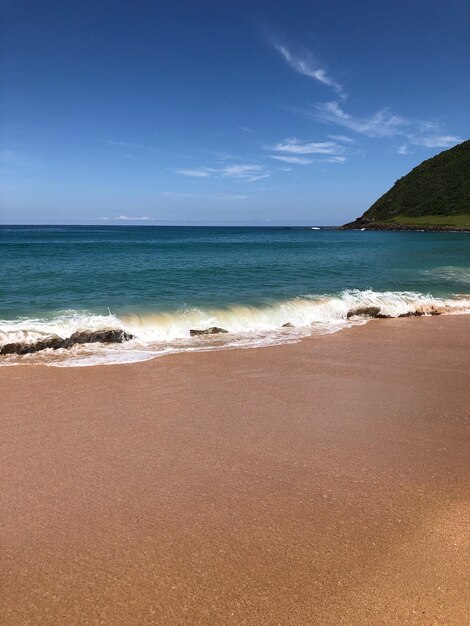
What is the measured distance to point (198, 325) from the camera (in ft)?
37.3

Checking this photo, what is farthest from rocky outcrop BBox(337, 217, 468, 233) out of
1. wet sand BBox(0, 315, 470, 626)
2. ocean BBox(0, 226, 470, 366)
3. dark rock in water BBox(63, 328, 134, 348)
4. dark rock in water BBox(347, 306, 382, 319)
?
wet sand BBox(0, 315, 470, 626)

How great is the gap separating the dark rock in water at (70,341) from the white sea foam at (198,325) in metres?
0.16

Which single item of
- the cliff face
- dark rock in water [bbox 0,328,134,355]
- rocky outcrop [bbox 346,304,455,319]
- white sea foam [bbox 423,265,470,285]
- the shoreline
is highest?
the cliff face

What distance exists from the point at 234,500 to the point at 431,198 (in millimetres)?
127028

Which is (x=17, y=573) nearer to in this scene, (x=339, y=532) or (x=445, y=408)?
(x=339, y=532)

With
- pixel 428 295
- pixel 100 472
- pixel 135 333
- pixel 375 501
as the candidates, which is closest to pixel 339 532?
pixel 375 501

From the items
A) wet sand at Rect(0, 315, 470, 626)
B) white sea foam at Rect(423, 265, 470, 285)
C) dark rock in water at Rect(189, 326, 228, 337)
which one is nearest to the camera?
wet sand at Rect(0, 315, 470, 626)

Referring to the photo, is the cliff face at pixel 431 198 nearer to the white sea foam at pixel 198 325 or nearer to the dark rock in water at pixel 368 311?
the white sea foam at pixel 198 325

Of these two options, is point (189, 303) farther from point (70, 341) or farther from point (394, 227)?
point (394, 227)

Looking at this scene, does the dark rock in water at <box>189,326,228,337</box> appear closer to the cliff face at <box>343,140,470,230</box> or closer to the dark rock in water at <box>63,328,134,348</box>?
the dark rock in water at <box>63,328,134,348</box>

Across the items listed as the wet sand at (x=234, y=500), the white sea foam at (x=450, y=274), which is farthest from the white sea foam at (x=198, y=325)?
the white sea foam at (x=450, y=274)

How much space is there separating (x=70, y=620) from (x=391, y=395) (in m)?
5.35

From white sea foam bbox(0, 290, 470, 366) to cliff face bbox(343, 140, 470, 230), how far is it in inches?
3283

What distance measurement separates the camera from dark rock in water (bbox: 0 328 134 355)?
8.84 meters
